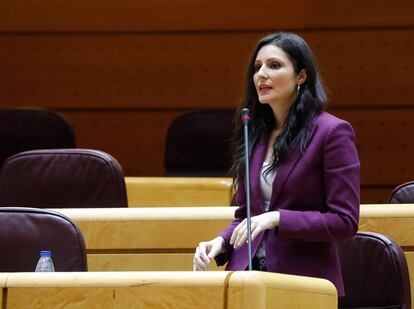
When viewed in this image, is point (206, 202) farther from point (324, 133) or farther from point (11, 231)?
point (324, 133)

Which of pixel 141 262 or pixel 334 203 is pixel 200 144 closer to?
pixel 141 262

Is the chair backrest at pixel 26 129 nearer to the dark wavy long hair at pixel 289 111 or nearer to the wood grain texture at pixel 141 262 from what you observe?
the wood grain texture at pixel 141 262

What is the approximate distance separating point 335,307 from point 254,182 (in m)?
0.36

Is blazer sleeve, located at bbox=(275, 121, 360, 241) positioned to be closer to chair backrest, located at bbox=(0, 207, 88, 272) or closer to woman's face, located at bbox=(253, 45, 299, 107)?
woman's face, located at bbox=(253, 45, 299, 107)

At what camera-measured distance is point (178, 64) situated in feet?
14.6

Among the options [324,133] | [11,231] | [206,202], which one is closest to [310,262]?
[324,133]

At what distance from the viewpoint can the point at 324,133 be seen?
1.88 meters

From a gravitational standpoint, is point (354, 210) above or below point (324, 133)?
below

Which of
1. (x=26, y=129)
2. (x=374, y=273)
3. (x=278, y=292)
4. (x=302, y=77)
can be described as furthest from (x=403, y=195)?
(x=26, y=129)

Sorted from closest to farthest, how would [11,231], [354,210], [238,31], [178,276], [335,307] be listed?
[178,276] → [335,307] → [354,210] → [11,231] → [238,31]

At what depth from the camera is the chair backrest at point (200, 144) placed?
3795mm

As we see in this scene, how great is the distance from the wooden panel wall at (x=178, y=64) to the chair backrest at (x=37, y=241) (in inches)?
90.2

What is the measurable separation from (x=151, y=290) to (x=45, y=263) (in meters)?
0.58

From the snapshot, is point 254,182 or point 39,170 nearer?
point 254,182
